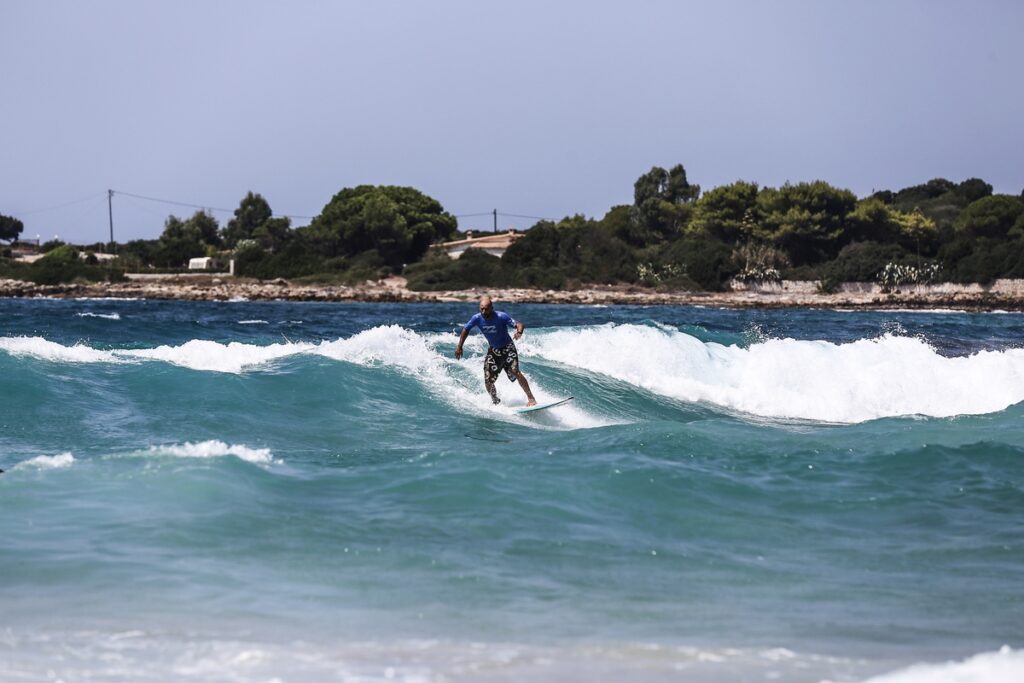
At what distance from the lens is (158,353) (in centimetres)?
1941

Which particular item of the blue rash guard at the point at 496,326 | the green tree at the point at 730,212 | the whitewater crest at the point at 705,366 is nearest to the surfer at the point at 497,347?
the blue rash guard at the point at 496,326

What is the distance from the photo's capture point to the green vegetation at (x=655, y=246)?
245 feet

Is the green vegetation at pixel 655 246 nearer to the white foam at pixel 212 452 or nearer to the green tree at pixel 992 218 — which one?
the green tree at pixel 992 218

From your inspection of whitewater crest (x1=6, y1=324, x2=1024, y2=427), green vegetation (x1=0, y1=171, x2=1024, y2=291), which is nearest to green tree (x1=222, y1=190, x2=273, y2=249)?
green vegetation (x1=0, y1=171, x2=1024, y2=291)

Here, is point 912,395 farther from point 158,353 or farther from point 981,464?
point 158,353

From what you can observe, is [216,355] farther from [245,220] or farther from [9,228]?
[9,228]

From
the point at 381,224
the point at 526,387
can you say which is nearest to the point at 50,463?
the point at 526,387

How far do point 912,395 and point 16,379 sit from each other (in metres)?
14.7

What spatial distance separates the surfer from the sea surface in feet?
1.55

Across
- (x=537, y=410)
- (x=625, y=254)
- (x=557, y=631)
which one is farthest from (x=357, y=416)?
(x=625, y=254)

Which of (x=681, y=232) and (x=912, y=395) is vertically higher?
(x=681, y=232)

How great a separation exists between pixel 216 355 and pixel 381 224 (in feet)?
214

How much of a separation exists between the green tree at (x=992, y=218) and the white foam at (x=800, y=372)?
71.0 meters

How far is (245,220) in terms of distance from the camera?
108m
